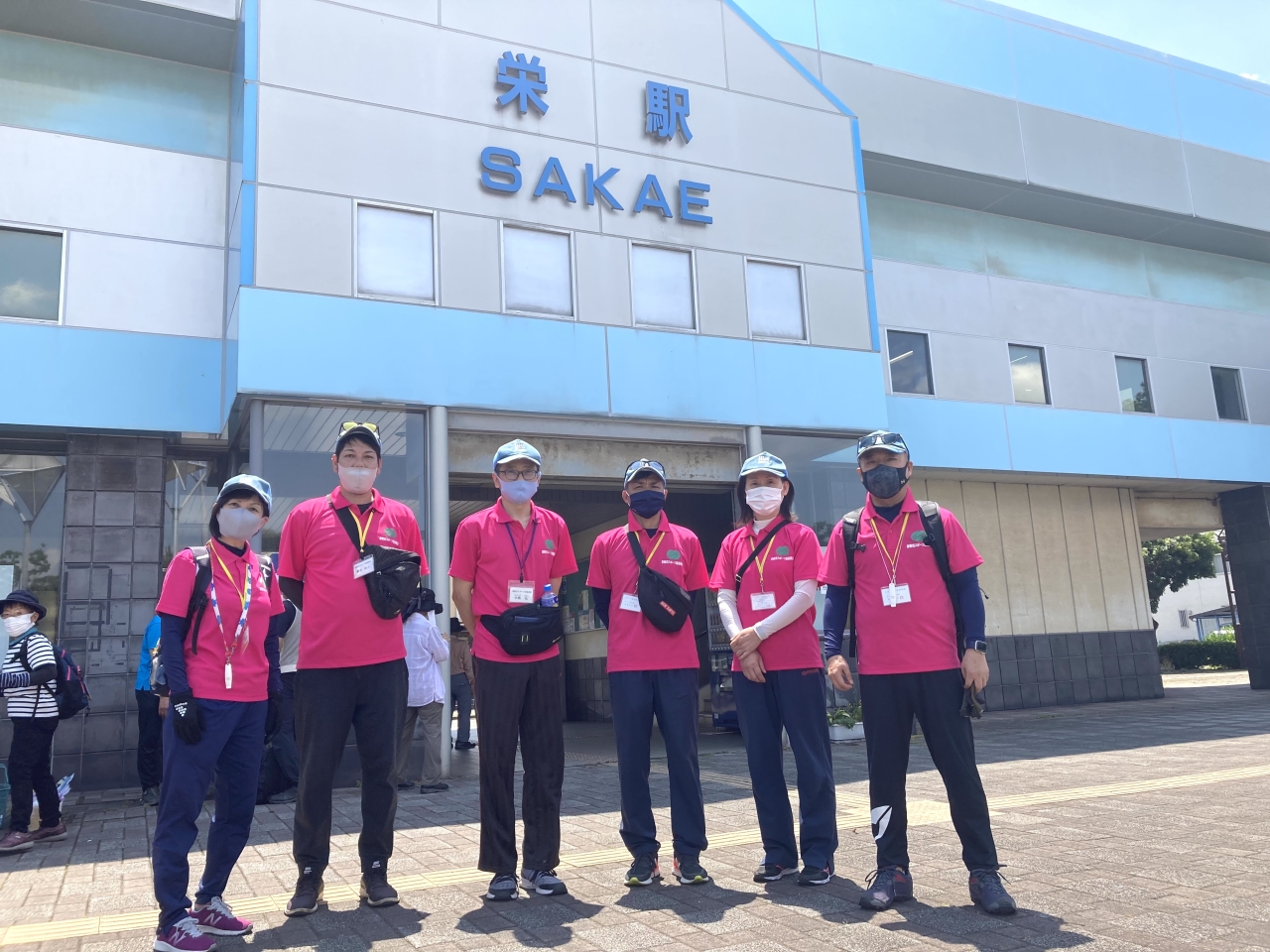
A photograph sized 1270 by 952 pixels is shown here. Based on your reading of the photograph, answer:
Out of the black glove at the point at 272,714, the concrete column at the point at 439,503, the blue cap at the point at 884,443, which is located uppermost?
the concrete column at the point at 439,503

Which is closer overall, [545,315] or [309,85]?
[309,85]

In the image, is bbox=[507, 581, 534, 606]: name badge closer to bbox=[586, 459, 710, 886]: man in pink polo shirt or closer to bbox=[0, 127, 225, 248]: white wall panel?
bbox=[586, 459, 710, 886]: man in pink polo shirt

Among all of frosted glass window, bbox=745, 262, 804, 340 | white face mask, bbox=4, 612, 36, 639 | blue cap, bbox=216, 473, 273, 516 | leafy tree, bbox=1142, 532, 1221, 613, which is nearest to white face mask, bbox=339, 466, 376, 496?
blue cap, bbox=216, 473, 273, 516

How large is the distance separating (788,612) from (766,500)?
648mm

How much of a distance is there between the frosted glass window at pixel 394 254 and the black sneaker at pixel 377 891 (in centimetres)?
682

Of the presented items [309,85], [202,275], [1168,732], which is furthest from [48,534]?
[1168,732]

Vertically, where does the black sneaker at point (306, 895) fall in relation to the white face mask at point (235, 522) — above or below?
below

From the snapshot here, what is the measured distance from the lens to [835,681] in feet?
15.9

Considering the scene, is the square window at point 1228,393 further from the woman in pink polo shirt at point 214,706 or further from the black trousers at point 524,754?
the woman in pink polo shirt at point 214,706

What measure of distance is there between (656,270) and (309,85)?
165 inches

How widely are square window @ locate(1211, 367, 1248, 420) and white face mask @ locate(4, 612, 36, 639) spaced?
1876cm

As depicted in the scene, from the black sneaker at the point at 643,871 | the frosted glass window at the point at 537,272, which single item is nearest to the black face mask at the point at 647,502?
the black sneaker at the point at 643,871

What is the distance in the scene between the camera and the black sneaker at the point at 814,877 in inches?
193

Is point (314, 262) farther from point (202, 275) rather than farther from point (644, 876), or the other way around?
point (644, 876)
